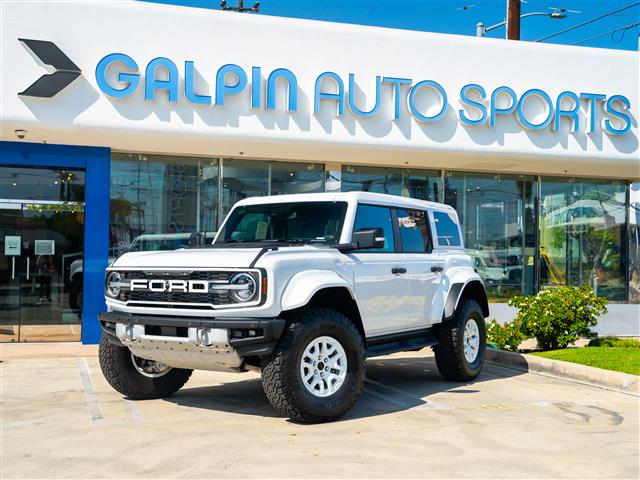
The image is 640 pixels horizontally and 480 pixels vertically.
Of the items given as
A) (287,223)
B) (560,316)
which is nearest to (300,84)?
(560,316)

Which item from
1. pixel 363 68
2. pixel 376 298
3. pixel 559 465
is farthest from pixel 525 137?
pixel 559 465

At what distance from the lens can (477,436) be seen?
6547 millimetres

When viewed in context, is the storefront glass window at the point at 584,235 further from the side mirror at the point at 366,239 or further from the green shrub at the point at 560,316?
the side mirror at the point at 366,239

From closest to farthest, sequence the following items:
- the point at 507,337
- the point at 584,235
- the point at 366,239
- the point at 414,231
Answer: the point at 366,239 < the point at 414,231 < the point at 507,337 < the point at 584,235

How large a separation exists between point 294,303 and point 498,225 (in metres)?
11.3

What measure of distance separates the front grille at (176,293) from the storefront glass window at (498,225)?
1041cm

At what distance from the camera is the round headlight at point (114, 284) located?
24.7ft

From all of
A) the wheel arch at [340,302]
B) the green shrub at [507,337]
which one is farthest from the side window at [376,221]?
the green shrub at [507,337]

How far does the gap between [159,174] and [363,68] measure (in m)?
4.24

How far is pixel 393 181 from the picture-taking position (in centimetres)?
1631

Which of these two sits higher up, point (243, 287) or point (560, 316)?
point (243, 287)

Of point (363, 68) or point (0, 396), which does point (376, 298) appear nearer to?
point (0, 396)

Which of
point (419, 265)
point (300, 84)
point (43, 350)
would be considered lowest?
point (43, 350)

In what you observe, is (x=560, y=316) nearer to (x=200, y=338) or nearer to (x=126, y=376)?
(x=126, y=376)
